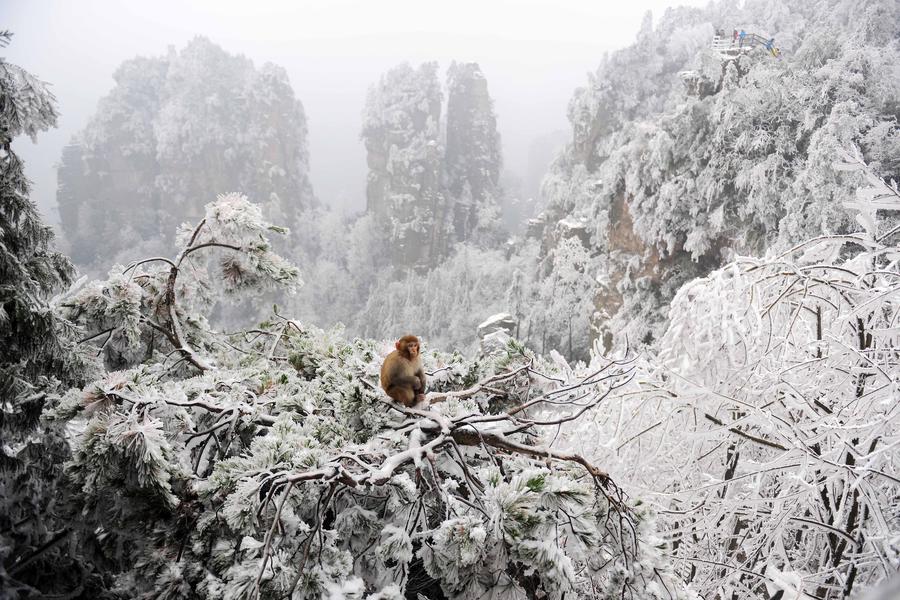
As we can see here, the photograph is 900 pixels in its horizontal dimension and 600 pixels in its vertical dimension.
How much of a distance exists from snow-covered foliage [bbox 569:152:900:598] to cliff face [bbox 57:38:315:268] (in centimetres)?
3842

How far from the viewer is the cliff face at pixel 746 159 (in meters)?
8.88

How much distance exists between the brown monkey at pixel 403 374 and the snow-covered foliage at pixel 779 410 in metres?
0.91

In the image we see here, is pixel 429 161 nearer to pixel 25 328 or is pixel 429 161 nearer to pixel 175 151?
pixel 175 151

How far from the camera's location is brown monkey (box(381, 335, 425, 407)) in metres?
2.12

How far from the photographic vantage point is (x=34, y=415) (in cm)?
243

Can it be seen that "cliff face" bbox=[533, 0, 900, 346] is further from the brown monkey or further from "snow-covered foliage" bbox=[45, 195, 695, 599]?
"snow-covered foliage" bbox=[45, 195, 695, 599]

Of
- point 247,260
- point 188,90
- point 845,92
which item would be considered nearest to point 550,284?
point 845,92

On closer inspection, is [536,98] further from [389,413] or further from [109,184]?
[389,413]

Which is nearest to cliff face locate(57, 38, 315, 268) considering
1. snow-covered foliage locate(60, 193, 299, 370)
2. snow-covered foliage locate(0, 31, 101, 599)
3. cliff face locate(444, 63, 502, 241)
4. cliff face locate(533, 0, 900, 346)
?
cliff face locate(444, 63, 502, 241)

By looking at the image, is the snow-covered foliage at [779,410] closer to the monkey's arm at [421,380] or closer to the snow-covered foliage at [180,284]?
the monkey's arm at [421,380]

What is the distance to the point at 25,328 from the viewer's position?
7.82 feet

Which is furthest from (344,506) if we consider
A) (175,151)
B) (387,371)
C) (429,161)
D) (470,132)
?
(175,151)

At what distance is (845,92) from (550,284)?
1360 cm

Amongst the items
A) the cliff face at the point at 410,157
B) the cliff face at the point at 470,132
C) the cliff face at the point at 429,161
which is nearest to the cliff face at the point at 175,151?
the cliff face at the point at 429,161
